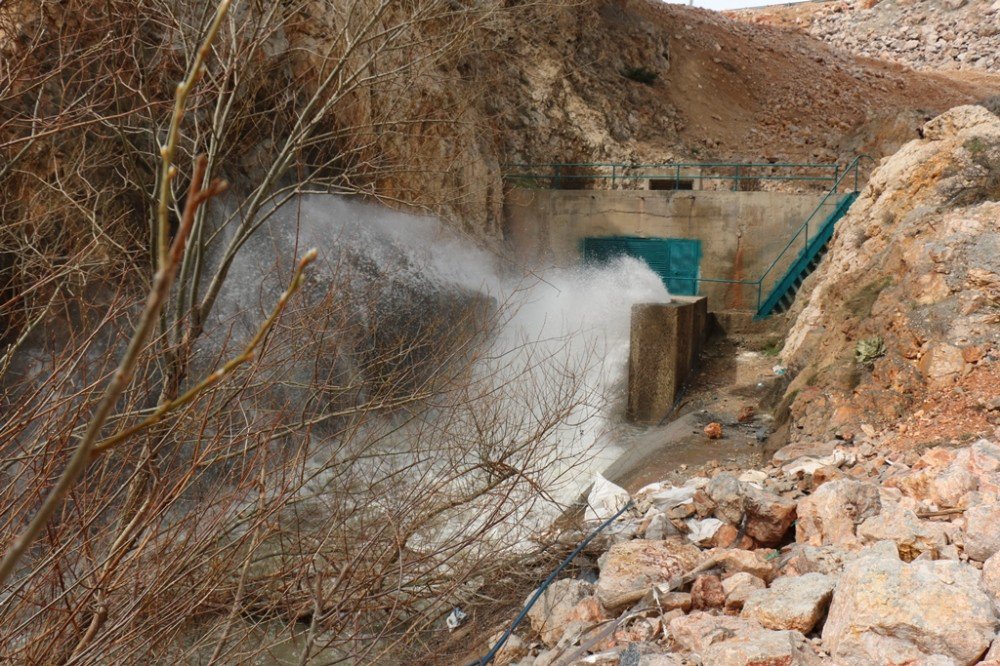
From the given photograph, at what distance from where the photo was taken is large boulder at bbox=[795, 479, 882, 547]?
220 inches

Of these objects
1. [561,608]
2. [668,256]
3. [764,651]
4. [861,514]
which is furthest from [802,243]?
[764,651]

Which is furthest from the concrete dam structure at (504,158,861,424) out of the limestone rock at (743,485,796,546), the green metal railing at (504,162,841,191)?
the limestone rock at (743,485,796,546)

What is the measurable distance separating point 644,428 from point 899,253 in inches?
198

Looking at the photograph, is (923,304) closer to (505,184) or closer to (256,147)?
(256,147)

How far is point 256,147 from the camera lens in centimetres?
1243

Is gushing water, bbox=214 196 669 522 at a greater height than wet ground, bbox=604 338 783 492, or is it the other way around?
gushing water, bbox=214 196 669 522

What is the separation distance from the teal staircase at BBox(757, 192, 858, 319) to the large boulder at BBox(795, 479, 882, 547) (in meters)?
11.4

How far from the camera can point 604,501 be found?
324 inches

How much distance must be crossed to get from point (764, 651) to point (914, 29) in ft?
118

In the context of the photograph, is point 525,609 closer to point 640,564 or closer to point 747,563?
point 640,564

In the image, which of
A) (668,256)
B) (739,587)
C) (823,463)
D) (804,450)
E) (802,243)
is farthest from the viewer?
(668,256)

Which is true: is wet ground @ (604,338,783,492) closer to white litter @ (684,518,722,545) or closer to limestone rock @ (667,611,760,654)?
white litter @ (684,518,722,545)

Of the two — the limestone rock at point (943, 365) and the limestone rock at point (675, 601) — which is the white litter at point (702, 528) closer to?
the limestone rock at point (675, 601)

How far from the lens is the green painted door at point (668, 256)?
61.1 ft
